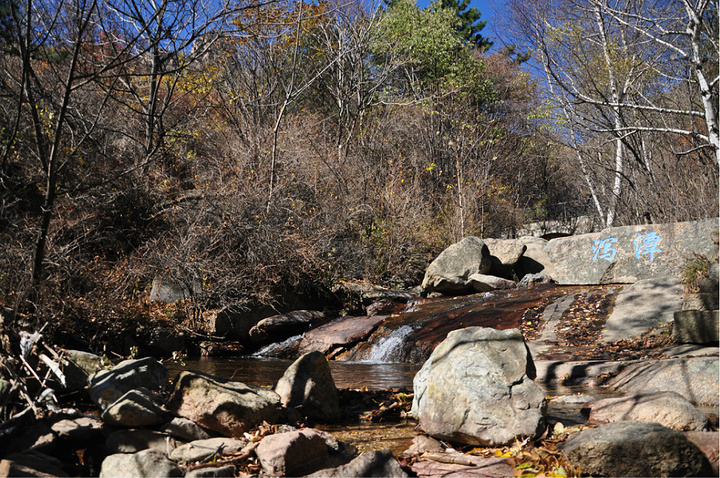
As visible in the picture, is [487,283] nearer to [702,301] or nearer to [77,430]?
[702,301]

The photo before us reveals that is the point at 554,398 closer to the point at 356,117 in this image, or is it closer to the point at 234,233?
the point at 234,233

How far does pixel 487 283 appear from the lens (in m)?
12.2

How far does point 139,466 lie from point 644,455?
291 centimetres

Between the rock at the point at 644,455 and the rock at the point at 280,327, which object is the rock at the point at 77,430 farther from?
the rock at the point at 280,327

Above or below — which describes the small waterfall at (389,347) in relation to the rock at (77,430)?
below

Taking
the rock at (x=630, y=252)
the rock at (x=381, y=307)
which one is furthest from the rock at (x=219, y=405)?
the rock at (x=630, y=252)

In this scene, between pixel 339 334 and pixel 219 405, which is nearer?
pixel 219 405

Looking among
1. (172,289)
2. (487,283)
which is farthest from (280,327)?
(487,283)

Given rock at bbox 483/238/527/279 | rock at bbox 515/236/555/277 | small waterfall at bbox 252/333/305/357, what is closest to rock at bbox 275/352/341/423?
small waterfall at bbox 252/333/305/357

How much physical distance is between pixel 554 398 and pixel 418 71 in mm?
18773

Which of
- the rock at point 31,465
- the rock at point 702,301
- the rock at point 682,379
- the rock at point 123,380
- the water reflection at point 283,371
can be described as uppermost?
the rock at point 702,301

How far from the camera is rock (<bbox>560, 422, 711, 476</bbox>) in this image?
11.0 feet

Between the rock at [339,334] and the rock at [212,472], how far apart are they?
20.8 ft

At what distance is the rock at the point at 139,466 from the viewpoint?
3525mm
